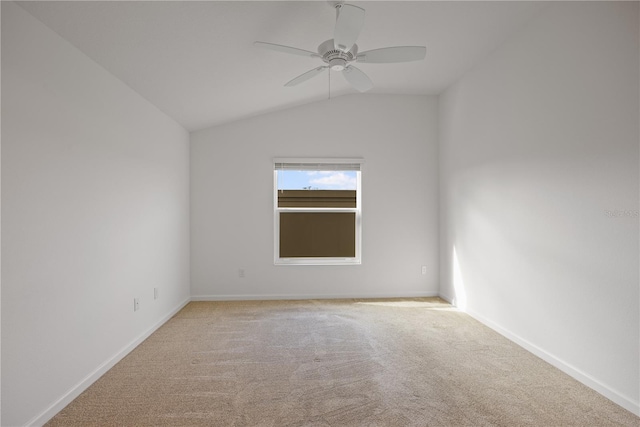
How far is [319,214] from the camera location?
4.93 m

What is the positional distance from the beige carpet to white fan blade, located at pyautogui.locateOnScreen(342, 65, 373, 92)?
2.24 metres

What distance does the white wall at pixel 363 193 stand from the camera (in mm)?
4707

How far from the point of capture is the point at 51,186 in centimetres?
204

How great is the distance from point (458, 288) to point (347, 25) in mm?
3399

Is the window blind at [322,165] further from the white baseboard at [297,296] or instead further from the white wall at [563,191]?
the white baseboard at [297,296]

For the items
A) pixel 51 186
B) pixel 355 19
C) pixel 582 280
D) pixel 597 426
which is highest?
pixel 355 19

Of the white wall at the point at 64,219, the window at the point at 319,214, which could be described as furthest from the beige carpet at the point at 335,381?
the window at the point at 319,214

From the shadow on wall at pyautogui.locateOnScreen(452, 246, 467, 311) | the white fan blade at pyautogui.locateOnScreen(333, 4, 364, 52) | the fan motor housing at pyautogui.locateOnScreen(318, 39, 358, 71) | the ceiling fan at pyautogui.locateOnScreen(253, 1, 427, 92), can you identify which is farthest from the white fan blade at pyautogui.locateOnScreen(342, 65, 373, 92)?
the shadow on wall at pyautogui.locateOnScreen(452, 246, 467, 311)

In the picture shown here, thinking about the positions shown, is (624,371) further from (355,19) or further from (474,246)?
(355,19)

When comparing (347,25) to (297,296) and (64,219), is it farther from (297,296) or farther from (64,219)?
(297,296)

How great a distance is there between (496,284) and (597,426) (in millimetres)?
1655

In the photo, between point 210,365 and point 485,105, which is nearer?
point 210,365

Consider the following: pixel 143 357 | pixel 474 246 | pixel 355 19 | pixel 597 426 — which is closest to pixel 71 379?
pixel 143 357

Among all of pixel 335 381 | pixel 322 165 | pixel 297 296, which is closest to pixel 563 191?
pixel 335 381
